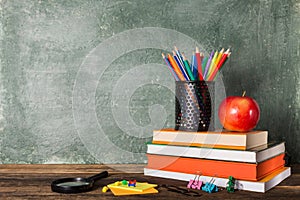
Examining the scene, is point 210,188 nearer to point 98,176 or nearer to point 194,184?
point 194,184

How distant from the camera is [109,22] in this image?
1.50 m

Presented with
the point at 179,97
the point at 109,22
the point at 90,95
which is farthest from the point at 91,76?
the point at 179,97

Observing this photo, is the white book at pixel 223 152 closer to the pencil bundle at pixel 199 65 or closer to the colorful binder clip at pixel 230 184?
the colorful binder clip at pixel 230 184

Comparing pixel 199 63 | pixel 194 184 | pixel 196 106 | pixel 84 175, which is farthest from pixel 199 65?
pixel 84 175

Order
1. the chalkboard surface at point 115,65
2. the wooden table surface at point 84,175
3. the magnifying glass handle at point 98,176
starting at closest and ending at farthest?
the wooden table surface at point 84,175 < the magnifying glass handle at point 98,176 < the chalkboard surface at point 115,65

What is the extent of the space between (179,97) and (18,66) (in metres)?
0.65

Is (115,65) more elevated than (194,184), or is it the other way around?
(115,65)

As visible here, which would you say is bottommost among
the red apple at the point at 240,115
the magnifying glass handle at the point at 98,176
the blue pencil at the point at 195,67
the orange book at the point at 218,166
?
the magnifying glass handle at the point at 98,176

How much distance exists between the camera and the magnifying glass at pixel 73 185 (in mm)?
1031

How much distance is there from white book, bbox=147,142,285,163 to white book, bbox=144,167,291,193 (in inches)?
2.1

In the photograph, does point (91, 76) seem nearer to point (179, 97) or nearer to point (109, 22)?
point (109, 22)

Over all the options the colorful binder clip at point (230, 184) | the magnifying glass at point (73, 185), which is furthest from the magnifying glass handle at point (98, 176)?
the colorful binder clip at point (230, 184)

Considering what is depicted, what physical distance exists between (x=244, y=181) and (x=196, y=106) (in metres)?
0.28

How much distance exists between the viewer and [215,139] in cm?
114
